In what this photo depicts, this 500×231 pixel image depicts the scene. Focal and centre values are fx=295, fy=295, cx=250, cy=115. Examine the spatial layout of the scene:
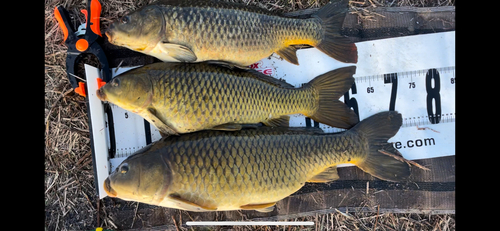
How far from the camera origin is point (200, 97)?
209cm

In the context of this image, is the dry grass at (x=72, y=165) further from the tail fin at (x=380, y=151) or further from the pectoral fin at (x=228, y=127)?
the pectoral fin at (x=228, y=127)

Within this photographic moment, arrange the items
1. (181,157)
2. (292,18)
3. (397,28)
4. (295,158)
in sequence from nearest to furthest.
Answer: (181,157)
(295,158)
(292,18)
(397,28)

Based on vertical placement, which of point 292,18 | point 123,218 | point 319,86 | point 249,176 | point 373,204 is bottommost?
point 123,218

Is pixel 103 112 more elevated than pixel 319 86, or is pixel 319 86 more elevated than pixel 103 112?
pixel 319 86

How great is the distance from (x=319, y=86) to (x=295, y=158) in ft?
2.12

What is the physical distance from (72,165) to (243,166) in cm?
157

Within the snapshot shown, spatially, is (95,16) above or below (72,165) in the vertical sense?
above

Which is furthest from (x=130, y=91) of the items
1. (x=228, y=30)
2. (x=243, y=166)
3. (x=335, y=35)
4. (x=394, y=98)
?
(x=394, y=98)

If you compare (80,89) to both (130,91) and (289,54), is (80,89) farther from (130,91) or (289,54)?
(289,54)

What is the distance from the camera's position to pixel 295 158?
2.15 meters

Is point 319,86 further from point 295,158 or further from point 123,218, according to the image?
point 123,218

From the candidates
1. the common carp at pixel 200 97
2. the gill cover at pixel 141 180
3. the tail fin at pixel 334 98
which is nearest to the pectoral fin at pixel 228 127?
the common carp at pixel 200 97

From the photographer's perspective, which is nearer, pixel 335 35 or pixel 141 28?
pixel 141 28
